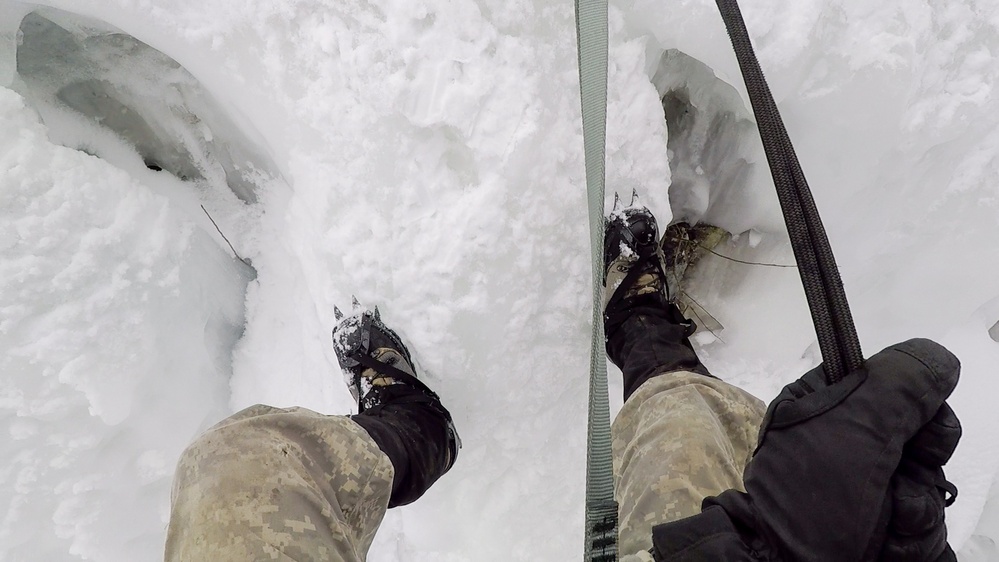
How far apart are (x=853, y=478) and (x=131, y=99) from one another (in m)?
1.34

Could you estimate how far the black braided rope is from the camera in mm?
417

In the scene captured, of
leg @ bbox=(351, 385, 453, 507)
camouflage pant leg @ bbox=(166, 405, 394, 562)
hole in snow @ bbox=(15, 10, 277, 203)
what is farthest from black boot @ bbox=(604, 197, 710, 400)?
hole in snow @ bbox=(15, 10, 277, 203)

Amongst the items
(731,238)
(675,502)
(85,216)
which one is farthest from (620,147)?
(85,216)

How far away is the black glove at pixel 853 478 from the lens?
380mm

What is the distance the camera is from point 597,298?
556 mm

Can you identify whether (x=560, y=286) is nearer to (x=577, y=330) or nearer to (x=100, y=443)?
(x=577, y=330)

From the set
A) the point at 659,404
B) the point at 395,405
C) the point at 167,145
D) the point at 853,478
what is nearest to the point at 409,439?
the point at 395,405

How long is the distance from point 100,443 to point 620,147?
42.4 inches

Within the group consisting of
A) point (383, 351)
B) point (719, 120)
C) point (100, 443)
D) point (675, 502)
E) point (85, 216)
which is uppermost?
point (719, 120)

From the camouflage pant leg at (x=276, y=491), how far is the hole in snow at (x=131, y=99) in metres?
0.60

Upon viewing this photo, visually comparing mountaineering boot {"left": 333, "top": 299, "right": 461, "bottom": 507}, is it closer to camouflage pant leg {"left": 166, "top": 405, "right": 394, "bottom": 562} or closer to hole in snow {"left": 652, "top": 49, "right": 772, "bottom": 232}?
camouflage pant leg {"left": 166, "top": 405, "right": 394, "bottom": 562}

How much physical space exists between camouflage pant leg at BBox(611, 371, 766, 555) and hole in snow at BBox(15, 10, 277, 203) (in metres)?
0.84

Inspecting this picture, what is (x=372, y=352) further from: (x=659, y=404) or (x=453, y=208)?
(x=659, y=404)

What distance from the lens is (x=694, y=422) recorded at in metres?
0.73
